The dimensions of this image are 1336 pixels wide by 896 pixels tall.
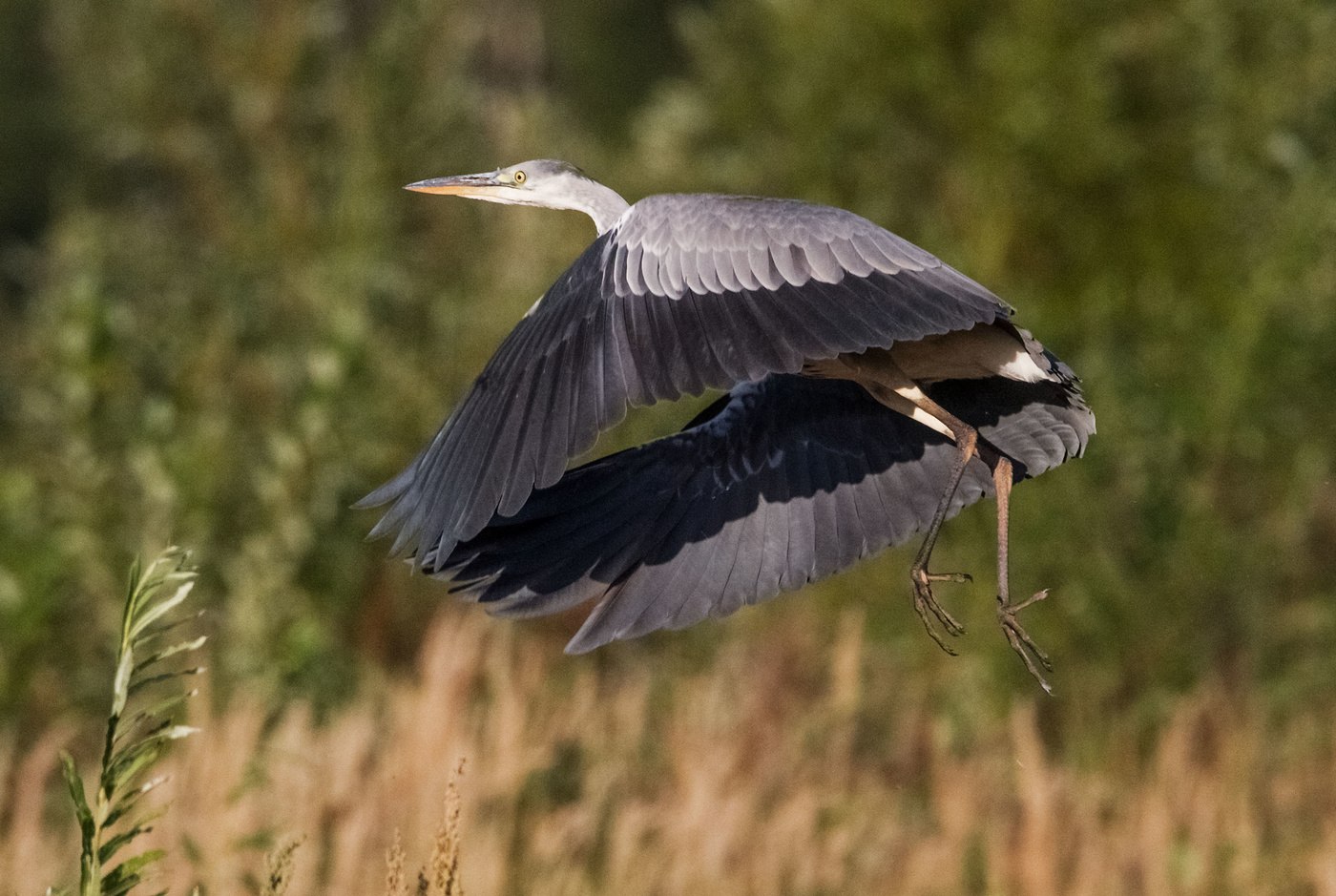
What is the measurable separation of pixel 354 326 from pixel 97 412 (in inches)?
43.4

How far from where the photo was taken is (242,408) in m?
9.91

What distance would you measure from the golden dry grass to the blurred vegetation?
39cm

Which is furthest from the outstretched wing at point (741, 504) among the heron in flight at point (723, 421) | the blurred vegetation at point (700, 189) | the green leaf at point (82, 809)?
the blurred vegetation at point (700, 189)

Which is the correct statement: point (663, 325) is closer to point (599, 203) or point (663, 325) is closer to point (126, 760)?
point (599, 203)

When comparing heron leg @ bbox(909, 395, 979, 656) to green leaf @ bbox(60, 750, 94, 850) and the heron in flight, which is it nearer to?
the heron in flight

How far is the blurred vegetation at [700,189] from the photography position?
7.63m

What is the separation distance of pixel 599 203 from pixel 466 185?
1.51 feet

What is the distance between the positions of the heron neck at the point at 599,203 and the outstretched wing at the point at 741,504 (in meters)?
0.61

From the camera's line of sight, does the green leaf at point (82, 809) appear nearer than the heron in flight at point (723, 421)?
Yes

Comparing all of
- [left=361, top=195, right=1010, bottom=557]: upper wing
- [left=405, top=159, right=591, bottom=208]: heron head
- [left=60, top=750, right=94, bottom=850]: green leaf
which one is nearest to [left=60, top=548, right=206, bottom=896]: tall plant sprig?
[left=60, top=750, right=94, bottom=850]: green leaf

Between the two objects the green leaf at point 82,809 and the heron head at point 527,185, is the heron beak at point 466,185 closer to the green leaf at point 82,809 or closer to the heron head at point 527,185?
the heron head at point 527,185

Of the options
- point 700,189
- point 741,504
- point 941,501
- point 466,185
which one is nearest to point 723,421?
point 741,504

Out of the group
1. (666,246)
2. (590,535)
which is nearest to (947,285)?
(666,246)

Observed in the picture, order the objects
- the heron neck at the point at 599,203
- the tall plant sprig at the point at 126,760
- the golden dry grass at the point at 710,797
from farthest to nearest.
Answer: the golden dry grass at the point at 710,797 < the heron neck at the point at 599,203 < the tall plant sprig at the point at 126,760
